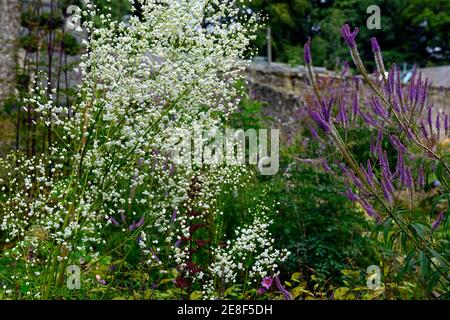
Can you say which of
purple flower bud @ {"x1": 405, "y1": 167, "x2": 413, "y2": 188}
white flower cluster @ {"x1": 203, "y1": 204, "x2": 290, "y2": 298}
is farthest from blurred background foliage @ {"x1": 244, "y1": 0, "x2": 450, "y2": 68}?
purple flower bud @ {"x1": 405, "y1": 167, "x2": 413, "y2": 188}

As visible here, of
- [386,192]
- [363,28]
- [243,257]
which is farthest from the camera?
[363,28]

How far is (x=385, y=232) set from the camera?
282 centimetres

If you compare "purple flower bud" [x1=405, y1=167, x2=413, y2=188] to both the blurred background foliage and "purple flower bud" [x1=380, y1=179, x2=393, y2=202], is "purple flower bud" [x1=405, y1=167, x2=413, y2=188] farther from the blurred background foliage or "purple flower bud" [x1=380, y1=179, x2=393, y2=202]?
the blurred background foliage

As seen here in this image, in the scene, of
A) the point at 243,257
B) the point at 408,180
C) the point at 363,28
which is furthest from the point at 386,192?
the point at 363,28

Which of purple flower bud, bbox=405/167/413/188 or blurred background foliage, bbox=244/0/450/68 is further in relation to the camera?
blurred background foliage, bbox=244/0/450/68

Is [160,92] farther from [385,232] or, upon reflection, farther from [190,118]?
[385,232]

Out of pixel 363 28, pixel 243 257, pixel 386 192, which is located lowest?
pixel 243 257

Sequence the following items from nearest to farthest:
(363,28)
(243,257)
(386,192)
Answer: (386,192)
(243,257)
(363,28)

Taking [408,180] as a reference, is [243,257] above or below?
below

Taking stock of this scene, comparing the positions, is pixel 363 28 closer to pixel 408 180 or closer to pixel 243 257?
pixel 243 257

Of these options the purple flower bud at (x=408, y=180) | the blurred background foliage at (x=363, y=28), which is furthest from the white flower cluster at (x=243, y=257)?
the blurred background foliage at (x=363, y=28)

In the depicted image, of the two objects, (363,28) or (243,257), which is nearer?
(243,257)

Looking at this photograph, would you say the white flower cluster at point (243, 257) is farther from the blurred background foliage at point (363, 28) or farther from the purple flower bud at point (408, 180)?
the blurred background foliage at point (363, 28)
